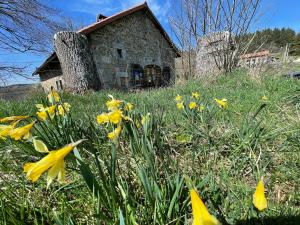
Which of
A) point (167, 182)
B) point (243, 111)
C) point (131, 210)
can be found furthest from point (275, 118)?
point (131, 210)

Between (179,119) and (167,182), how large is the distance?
4.69ft

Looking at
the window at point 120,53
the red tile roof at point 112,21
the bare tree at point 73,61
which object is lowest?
the bare tree at point 73,61

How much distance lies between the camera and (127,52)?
14.6 metres

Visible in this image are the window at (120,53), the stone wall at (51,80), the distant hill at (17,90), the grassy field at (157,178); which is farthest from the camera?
the distant hill at (17,90)

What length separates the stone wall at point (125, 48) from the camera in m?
13.1

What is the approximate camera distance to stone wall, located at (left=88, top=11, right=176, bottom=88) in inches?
517

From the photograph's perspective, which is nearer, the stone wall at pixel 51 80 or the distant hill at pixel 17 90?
the stone wall at pixel 51 80

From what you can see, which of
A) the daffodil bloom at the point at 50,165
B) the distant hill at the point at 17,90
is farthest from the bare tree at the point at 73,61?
the distant hill at the point at 17,90

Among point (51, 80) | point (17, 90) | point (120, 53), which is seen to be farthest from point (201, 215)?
point (17, 90)

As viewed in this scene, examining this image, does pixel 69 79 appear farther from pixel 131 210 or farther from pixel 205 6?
pixel 131 210

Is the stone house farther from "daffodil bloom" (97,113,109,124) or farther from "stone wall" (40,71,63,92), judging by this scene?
"daffodil bloom" (97,113,109,124)

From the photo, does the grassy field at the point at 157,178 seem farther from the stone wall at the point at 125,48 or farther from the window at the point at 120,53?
the window at the point at 120,53

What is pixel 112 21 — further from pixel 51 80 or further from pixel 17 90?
pixel 17 90

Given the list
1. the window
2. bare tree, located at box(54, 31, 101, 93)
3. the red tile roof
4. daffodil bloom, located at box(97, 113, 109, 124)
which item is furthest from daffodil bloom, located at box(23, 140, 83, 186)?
the window
